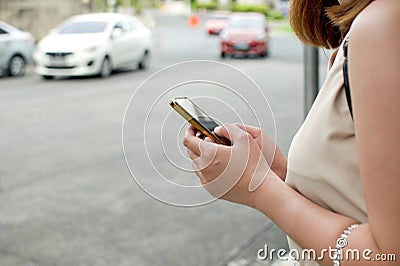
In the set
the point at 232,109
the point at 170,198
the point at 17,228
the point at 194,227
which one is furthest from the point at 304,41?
the point at 17,228

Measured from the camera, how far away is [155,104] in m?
1.21

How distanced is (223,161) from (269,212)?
13 cm

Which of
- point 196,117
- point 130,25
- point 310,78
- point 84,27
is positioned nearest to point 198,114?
point 196,117

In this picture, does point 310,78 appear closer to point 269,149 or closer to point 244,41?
point 269,149

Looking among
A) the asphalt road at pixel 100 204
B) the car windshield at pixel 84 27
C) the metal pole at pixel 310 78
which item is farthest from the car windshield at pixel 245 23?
the metal pole at pixel 310 78

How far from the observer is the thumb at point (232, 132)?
1.09m

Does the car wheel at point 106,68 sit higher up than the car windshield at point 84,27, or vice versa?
the car windshield at point 84,27

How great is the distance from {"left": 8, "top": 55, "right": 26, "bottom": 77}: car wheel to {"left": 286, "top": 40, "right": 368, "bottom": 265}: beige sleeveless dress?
1535 cm

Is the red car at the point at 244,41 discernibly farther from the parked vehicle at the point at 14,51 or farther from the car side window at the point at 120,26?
the parked vehicle at the point at 14,51

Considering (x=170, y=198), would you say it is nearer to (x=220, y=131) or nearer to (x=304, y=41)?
(x=220, y=131)

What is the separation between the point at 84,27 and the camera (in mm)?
15945

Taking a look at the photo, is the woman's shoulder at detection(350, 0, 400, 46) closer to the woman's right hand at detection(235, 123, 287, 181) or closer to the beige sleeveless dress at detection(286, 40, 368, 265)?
the beige sleeveless dress at detection(286, 40, 368, 265)

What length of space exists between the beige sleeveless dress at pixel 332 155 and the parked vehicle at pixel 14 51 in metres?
15.1

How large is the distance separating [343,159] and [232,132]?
0.20 metres
